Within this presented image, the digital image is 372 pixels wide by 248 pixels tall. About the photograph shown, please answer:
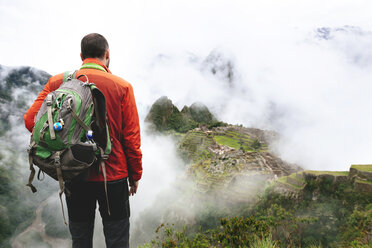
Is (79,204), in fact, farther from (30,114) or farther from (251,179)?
(251,179)

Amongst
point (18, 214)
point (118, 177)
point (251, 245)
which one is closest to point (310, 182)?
point (251, 245)

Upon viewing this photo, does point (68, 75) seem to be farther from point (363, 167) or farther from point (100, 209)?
point (363, 167)

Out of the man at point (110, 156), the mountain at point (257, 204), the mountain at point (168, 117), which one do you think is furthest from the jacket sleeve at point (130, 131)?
the mountain at point (168, 117)

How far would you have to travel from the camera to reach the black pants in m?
2.53

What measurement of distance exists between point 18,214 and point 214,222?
4612 inches

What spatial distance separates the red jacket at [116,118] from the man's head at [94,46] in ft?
0.28

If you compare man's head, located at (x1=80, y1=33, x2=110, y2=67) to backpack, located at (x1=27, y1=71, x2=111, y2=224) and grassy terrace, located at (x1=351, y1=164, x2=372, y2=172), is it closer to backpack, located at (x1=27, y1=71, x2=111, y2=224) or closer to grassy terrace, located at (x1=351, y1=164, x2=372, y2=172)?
backpack, located at (x1=27, y1=71, x2=111, y2=224)

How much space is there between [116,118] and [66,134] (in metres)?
0.64

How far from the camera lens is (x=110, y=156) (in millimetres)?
2549

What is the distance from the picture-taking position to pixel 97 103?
2.29m

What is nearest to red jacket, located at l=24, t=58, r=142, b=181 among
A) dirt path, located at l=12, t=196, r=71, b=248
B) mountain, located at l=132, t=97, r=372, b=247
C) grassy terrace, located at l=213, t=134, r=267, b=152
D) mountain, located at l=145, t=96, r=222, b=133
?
mountain, located at l=132, t=97, r=372, b=247

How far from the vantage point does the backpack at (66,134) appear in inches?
80.4

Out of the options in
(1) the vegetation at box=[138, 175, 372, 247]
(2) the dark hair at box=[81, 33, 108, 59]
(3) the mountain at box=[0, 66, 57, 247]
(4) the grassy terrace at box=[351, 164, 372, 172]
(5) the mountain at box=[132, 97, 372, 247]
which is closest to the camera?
(2) the dark hair at box=[81, 33, 108, 59]

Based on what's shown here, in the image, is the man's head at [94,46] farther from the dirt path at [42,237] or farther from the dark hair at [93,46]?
the dirt path at [42,237]
